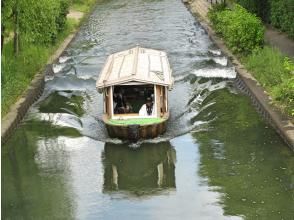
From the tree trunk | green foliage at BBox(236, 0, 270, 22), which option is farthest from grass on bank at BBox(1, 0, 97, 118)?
green foliage at BBox(236, 0, 270, 22)

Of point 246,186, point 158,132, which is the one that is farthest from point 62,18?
point 246,186

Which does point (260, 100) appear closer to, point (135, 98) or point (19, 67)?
point (135, 98)

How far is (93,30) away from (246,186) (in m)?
25.5

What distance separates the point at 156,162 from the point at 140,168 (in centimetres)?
63

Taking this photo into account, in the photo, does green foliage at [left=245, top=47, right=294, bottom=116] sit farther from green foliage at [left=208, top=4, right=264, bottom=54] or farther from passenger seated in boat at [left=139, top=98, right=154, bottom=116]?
passenger seated in boat at [left=139, top=98, right=154, bottom=116]

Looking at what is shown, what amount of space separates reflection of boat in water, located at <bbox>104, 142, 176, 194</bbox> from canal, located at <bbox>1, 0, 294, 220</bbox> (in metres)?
0.03

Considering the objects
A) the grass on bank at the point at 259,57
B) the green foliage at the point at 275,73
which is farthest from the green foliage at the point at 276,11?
the green foliage at the point at 275,73

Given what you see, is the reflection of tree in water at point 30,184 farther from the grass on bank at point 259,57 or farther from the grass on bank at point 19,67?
the grass on bank at point 259,57

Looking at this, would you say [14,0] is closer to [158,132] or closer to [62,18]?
[158,132]

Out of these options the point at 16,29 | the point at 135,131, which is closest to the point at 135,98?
the point at 135,131

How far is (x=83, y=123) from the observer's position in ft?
65.4

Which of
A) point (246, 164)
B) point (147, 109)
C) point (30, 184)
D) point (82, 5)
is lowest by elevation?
point (30, 184)

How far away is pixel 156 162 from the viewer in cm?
1683

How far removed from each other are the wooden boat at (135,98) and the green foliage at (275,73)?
3.66m
